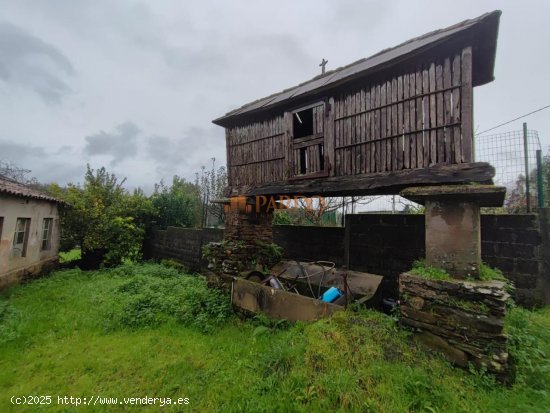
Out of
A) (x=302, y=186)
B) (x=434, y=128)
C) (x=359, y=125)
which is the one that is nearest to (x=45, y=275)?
(x=302, y=186)

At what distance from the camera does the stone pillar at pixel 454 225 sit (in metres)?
3.35

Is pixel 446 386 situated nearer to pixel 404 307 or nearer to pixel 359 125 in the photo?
pixel 404 307

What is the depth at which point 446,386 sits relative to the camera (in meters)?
2.65

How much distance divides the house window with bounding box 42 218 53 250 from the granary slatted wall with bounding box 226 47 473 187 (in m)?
10.2

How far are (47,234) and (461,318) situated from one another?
544 inches

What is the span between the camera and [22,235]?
8586 mm

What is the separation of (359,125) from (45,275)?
40.7ft

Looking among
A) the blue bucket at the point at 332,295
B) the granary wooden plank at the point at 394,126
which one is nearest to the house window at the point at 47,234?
the blue bucket at the point at 332,295

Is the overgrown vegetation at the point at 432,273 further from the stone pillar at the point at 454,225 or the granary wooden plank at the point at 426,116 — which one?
the granary wooden plank at the point at 426,116

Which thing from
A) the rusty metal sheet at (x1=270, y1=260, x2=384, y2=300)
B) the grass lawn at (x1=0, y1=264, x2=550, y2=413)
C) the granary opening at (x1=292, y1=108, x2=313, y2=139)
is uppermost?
the granary opening at (x1=292, y1=108, x2=313, y2=139)

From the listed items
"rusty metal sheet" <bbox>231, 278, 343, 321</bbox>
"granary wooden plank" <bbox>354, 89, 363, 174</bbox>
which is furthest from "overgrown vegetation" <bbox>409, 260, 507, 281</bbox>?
"granary wooden plank" <bbox>354, 89, 363, 174</bbox>

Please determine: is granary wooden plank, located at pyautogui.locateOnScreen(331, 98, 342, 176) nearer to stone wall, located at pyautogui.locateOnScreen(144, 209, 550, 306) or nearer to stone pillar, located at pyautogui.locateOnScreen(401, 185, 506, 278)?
stone pillar, located at pyautogui.locateOnScreen(401, 185, 506, 278)

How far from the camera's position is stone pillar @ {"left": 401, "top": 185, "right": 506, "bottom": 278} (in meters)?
3.35

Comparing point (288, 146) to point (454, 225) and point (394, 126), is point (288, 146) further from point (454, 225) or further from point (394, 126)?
point (454, 225)
